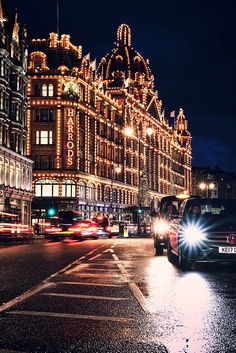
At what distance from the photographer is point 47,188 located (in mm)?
71625

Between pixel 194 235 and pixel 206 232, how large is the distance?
0.95 feet

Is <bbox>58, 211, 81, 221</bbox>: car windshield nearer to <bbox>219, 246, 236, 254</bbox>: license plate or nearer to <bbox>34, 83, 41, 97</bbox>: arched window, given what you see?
<bbox>219, 246, 236, 254</bbox>: license plate

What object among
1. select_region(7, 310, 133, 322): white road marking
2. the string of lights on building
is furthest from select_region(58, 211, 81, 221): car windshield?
select_region(7, 310, 133, 322): white road marking

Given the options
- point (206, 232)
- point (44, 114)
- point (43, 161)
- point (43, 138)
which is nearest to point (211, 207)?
Answer: point (206, 232)

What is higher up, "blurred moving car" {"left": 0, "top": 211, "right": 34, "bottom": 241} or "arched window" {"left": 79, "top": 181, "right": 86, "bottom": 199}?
"arched window" {"left": 79, "top": 181, "right": 86, "bottom": 199}

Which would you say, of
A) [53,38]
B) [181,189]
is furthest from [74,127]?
[181,189]

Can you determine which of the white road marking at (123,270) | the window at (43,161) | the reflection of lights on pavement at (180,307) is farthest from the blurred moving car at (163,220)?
the window at (43,161)

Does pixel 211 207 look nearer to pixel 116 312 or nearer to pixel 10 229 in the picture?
pixel 116 312

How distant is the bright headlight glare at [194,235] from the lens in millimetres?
13141

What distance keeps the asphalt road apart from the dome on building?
98.6m

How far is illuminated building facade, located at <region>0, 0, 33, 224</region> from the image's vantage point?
5288 centimetres

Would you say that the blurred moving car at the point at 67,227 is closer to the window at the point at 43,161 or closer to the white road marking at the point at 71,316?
the white road marking at the point at 71,316

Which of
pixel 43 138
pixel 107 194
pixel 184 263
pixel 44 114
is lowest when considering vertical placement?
pixel 184 263

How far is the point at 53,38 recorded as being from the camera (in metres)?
75.3
